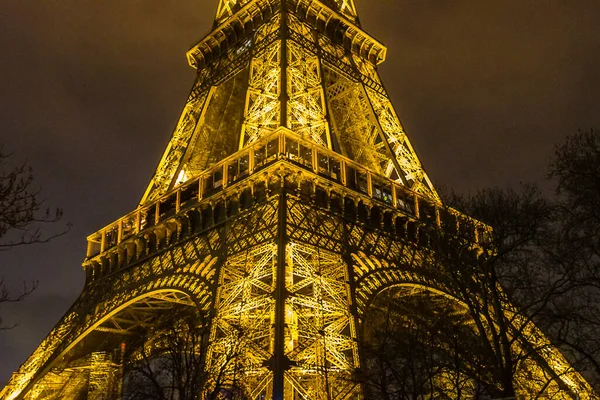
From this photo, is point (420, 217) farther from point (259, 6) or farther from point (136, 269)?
point (259, 6)

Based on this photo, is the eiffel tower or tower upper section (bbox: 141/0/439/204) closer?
the eiffel tower

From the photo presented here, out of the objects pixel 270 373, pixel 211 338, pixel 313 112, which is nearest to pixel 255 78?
pixel 313 112

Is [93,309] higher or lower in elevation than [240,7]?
Result: lower

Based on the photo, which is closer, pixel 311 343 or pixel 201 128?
pixel 311 343

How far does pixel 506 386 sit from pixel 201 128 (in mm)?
23097

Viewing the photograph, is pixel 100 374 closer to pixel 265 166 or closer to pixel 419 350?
pixel 265 166

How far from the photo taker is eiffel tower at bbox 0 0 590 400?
20297 millimetres

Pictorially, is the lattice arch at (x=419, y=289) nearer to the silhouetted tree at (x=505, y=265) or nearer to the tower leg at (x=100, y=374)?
the silhouetted tree at (x=505, y=265)

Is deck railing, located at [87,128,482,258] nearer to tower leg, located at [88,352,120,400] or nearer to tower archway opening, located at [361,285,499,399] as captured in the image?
tower archway opening, located at [361,285,499,399]

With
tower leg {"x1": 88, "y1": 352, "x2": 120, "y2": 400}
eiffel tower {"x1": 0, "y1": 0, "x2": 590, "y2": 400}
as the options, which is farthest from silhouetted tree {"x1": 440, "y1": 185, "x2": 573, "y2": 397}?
tower leg {"x1": 88, "y1": 352, "x2": 120, "y2": 400}

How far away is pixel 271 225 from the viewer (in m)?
22.8

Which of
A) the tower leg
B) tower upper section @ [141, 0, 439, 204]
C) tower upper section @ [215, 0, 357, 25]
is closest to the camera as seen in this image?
tower upper section @ [141, 0, 439, 204]

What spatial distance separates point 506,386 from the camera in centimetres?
1570

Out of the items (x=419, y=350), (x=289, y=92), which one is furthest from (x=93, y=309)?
(x=419, y=350)
